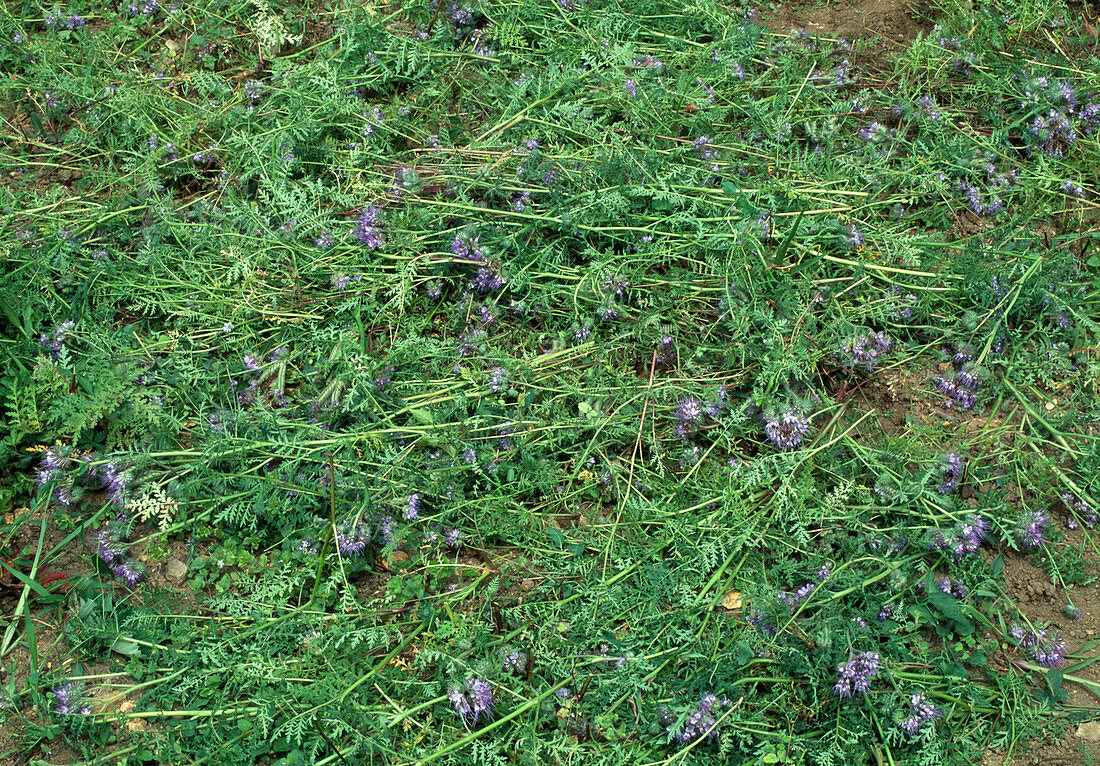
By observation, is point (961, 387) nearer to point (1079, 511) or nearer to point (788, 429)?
point (1079, 511)

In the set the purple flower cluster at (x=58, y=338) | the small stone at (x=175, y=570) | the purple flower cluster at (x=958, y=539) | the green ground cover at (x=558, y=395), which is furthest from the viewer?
the purple flower cluster at (x=58, y=338)

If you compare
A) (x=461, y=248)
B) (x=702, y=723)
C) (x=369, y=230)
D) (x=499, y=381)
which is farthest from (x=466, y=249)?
(x=702, y=723)

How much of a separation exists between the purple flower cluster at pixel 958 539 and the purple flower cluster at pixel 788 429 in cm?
57

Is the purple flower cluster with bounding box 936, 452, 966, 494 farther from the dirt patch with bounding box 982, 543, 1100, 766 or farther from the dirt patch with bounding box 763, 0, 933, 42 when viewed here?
the dirt patch with bounding box 763, 0, 933, 42

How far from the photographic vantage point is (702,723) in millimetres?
2566

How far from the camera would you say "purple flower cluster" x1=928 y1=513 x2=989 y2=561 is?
2.87 meters

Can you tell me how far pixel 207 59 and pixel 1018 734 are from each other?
16.7 ft

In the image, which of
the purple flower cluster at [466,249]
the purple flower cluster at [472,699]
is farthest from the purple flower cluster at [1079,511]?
the purple flower cluster at [466,249]

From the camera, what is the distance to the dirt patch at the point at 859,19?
464cm

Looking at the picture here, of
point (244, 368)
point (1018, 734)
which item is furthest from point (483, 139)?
point (1018, 734)

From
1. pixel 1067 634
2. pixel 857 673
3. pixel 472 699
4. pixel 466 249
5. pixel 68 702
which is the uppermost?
pixel 466 249

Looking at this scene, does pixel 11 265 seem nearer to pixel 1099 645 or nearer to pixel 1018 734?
pixel 1018 734

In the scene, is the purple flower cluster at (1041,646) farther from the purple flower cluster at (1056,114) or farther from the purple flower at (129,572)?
the purple flower at (129,572)

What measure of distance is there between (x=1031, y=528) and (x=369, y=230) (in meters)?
2.97
